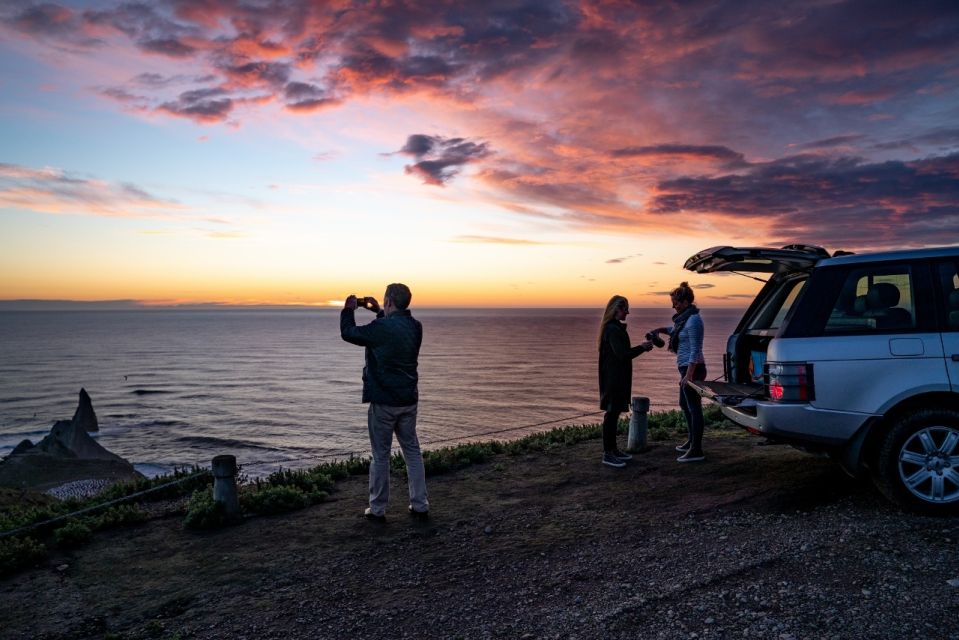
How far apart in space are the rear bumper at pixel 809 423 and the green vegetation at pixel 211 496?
489cm

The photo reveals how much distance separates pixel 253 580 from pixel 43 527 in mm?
3581

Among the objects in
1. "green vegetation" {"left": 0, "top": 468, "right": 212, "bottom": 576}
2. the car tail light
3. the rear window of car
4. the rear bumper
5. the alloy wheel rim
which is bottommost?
"green vegetation" {"left": 0, "top": 468, "right": 212, "bottom": 576}

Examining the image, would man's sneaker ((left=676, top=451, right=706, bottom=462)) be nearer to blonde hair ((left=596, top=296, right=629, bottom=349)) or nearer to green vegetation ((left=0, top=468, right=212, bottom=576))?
blonde hair ((left=596, top=296, right=629, bottom=349))

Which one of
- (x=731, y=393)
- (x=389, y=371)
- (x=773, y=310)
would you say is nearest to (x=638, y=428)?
(x=773, y=310)

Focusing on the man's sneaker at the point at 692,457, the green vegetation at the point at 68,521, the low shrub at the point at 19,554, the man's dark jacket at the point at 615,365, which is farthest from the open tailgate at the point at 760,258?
the low shrub at the point at 19,554

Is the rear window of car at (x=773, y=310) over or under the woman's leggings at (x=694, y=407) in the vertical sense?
over

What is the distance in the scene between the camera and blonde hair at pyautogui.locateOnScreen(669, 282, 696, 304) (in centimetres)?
860

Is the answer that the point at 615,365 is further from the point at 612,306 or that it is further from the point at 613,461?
the point at 613,461

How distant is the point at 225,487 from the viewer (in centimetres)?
752

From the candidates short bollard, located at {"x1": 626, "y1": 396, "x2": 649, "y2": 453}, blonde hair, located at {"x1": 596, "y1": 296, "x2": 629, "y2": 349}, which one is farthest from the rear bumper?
short bollard, located at {"x1": 626, "y1": 396, "x2": 649, "y2": 453}

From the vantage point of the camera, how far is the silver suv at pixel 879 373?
18.6 feet

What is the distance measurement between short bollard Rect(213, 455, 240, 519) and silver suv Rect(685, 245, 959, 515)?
19.6ft

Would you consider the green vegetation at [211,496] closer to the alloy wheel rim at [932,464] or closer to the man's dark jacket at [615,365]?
the man's dark jacket at [615,365]

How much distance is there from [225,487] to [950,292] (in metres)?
7.97
